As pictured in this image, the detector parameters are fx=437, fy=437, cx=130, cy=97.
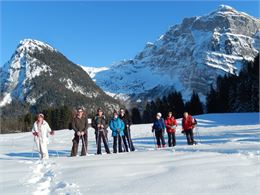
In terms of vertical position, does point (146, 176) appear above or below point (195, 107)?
below

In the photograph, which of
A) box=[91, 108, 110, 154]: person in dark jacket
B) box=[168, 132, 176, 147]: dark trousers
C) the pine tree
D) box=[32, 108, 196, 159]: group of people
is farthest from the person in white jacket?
the pine tree

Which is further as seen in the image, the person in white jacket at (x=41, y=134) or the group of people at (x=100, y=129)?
the group of people at (x=100, y=129)

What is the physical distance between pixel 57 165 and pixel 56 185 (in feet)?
12.3

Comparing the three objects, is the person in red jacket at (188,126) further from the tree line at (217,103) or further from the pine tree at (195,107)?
the pine tree at (195,107)

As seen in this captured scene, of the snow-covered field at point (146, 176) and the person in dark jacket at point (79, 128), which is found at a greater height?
the person in dark jacket at point (79, 128)

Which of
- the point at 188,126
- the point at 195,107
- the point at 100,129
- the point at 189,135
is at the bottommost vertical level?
the point at 189,135

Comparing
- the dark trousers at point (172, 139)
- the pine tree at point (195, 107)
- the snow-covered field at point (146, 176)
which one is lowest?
the snow-covered field at point (146, 176)

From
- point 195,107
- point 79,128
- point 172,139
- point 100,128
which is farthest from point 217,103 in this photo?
point 79,128

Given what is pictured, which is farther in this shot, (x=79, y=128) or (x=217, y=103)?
(x=217, y=103)

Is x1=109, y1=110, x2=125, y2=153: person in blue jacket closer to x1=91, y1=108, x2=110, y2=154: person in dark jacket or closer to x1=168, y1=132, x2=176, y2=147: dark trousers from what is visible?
x1=91, y1=108, x2=110, y2=154: person in dark jacket

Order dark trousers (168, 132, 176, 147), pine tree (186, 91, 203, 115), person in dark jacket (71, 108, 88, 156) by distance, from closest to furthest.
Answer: person in dark jacket (71, 108, 88, 156) < dark trousers (168, 132, 176, 147) < pine tree (186, 91, 203, 115)

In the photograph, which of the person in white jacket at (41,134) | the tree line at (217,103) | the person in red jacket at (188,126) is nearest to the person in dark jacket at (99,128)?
the person in white jacket at (41,134)

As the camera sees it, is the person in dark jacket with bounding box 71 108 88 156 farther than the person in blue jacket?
No

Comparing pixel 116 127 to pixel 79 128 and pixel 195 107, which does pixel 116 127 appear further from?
pixel 195 107
